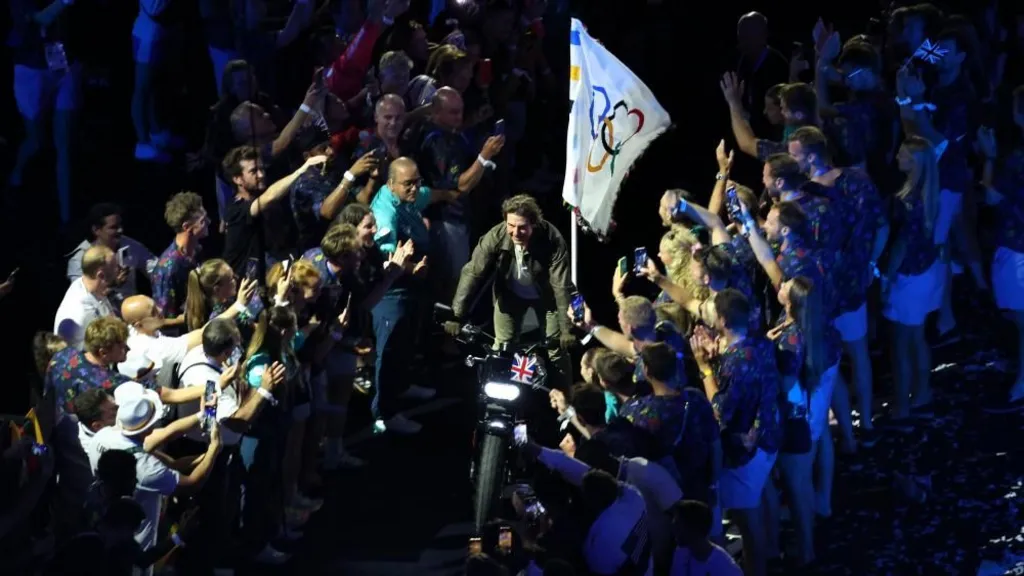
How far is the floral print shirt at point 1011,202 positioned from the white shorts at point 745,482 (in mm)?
3776

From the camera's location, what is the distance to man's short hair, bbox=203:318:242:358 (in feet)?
34.0

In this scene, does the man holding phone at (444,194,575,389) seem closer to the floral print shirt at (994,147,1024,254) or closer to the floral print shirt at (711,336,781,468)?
the floral print shirt at (711,336,781,468)

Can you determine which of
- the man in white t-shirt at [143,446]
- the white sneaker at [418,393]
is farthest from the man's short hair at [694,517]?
the white sneaker at [418,393]

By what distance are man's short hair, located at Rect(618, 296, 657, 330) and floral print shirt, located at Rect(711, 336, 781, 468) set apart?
0.48m

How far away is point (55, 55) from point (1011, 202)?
24.5ft

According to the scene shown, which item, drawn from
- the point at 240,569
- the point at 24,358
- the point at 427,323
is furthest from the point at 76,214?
the point at 240,569

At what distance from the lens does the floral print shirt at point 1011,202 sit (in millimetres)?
13297

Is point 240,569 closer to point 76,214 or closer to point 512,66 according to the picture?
point 76,214

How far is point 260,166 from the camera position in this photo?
41.1 ft

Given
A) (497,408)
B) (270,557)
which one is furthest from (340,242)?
(270,557)

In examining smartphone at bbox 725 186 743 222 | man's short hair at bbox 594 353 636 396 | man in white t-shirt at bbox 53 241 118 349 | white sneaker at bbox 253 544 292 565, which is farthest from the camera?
smartphone at bbox 725 186 743 222

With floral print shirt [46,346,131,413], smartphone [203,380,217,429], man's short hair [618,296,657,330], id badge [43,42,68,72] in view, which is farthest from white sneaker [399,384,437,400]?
id badge [43,42,68,72]

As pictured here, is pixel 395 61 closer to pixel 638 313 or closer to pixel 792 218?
pixel 792 218

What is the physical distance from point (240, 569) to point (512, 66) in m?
7.04
